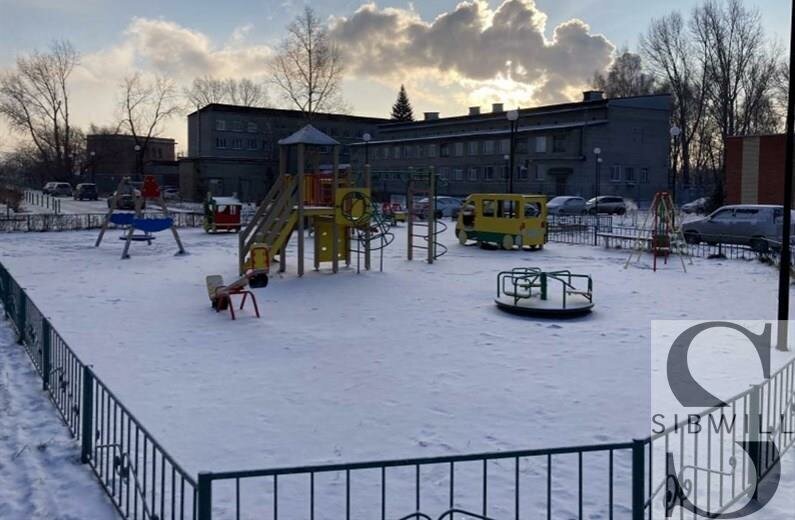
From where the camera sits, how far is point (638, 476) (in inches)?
170

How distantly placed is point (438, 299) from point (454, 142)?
50.9 metres

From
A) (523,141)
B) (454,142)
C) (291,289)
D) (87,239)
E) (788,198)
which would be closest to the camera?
(788,198)

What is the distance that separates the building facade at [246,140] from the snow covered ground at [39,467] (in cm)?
5890

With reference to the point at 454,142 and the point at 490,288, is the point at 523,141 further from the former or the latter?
the point at 490,288

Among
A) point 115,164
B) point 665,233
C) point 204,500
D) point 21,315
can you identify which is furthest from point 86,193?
point 204,500

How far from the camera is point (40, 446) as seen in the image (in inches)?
253

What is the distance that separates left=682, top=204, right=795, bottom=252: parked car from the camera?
2306 cm

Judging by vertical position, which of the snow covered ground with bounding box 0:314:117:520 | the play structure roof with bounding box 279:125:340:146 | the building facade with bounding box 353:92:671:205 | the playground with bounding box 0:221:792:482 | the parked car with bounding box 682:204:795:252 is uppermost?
the building facade with bounding box 353:92:671:205

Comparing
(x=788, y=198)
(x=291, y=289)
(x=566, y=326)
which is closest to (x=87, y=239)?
(x=291, y=289)

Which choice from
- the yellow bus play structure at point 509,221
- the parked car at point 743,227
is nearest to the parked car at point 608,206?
the parked car at point 743,227

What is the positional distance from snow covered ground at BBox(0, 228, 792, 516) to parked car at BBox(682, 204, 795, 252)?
4.96m

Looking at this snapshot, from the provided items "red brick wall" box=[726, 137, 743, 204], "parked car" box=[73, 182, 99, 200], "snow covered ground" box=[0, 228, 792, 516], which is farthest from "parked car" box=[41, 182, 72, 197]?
"red brick wall" box=[726, 137, 743, 204]
